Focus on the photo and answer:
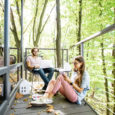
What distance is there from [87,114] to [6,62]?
1.40m

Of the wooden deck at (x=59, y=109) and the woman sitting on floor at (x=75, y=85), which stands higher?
the woman sitting on floor at (x=75, y=85)

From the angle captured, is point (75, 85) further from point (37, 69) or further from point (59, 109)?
point (37, 69)

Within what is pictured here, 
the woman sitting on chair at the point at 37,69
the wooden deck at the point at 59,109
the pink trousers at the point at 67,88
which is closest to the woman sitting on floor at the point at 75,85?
the pink trousers at the point at 67,88

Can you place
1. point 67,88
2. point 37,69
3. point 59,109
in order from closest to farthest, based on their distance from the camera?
point 59,109 < point 67,88 < point 37,69

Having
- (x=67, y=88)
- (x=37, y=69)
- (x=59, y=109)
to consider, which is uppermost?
(x=37, y=69)

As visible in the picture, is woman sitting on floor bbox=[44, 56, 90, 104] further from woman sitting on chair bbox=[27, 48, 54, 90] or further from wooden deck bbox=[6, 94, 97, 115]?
woman sitting on chair bbox=[27, 48, 54, 90]

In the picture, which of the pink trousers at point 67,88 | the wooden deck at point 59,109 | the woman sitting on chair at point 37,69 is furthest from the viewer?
the woman sitting on chair at point 37,69

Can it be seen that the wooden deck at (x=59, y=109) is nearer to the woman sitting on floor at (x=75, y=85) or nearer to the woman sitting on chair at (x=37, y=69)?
the woman sitting on floor at (x=75, y=85)

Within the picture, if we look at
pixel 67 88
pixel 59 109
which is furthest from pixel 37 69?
pixel 59 109

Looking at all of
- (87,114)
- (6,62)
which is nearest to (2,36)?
(6,62)

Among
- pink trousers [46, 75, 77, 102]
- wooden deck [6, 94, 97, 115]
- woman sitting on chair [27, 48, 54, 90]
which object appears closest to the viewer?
wooden deck [6, 94, 97, 115]

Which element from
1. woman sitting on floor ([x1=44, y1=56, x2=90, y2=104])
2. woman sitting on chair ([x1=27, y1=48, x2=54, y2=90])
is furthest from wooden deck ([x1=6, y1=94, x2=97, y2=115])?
woman sitting on chair ([x1=27, y1=48, x2=54, y2=90])

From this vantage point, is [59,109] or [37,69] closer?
[59,109]

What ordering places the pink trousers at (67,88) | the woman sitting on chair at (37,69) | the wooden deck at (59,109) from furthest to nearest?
the woman sitting on chair at (37,69) → the pink trousers at (67,88) → the wooden deck at (59,109)
